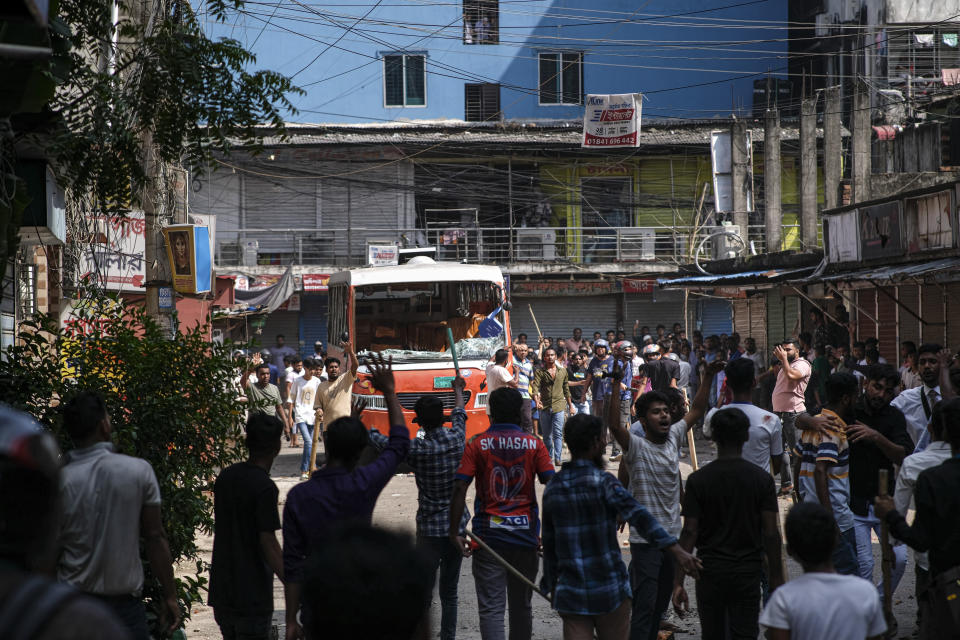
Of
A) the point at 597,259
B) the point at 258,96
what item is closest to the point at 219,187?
the point at 597,259

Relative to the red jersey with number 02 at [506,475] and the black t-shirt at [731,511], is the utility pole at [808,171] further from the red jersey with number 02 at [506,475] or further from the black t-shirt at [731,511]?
the black t-shirt at [731,511]

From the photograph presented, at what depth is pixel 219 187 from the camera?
3225 centimetres

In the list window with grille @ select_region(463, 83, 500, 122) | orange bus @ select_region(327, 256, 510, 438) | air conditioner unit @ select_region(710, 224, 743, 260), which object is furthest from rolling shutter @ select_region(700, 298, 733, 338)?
orange bus @ select_region(327, 256, 510, 438)

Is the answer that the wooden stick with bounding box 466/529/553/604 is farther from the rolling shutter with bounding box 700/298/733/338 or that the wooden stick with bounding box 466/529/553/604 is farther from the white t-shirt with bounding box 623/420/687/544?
the rolling shutter with bounding box 700/298/733/338

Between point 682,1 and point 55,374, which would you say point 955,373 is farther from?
point 682,1

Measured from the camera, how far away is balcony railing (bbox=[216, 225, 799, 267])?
3188 cm

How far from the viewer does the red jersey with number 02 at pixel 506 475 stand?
588 centimetres

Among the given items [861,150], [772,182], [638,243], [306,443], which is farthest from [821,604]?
[638,243]

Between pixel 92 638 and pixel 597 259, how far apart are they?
104 feet

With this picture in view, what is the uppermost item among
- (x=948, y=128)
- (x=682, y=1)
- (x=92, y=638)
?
(x=682, y=1)

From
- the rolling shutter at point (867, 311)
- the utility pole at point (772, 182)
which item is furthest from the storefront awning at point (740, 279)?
the utility pole at point (772, 182)

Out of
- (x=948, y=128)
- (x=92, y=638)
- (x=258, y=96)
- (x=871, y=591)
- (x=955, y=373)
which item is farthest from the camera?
(x=948, y=128)

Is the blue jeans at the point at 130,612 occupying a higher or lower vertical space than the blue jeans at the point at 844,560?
higher

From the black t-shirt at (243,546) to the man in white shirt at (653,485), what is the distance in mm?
2257
